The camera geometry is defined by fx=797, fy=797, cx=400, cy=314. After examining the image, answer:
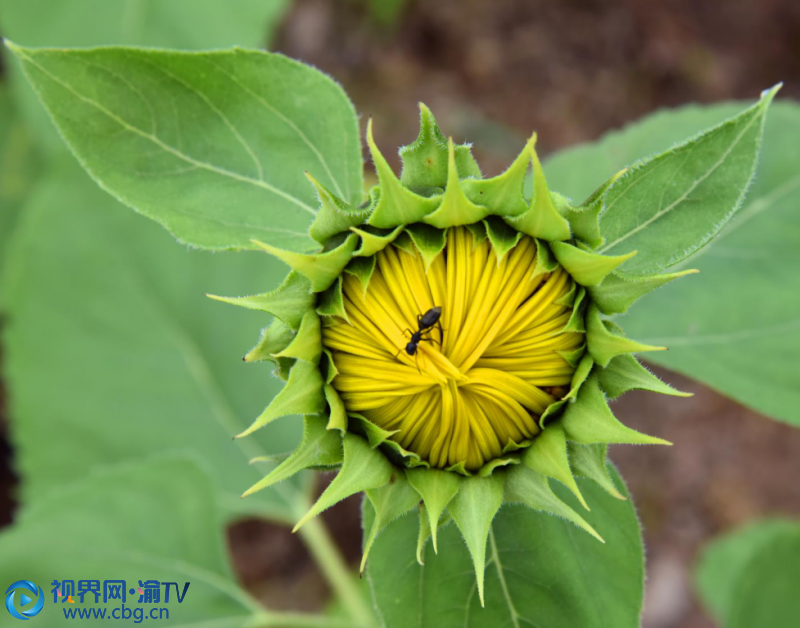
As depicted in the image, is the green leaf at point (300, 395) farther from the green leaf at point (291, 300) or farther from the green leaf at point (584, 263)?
the green leaf at point (584, 263)

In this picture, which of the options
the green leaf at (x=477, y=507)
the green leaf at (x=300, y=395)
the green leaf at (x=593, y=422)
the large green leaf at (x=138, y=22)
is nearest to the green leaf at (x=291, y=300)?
the green leaf at (x=300, y=395)

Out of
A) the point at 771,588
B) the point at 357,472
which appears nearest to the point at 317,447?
the point at 357,472

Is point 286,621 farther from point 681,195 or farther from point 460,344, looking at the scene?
point 681,195

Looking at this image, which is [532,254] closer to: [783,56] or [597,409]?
[597,409]

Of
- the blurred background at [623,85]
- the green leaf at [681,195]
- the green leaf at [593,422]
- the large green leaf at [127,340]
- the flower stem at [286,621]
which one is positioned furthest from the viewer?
the blurred background at [623,85]

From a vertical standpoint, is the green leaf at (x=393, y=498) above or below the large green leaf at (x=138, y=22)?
below

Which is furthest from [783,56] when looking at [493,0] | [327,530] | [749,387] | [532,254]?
[532,254]
